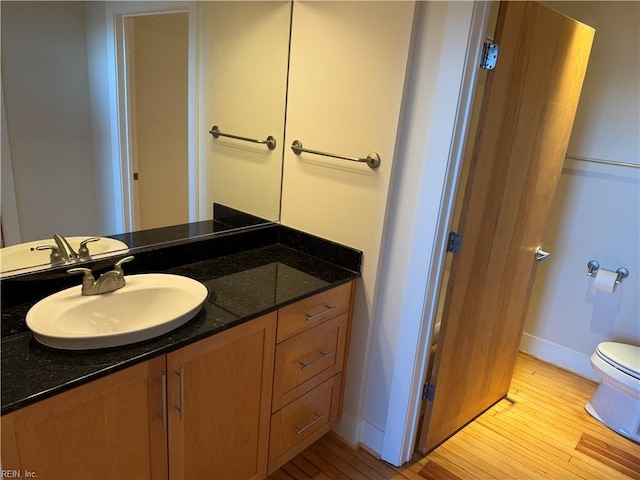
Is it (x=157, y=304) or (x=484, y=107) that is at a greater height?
(x=484, y=107)

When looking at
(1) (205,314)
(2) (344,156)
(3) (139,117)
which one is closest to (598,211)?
(2) (344,156)

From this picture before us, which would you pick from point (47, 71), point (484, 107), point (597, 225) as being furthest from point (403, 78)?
Result: point (597, 225)

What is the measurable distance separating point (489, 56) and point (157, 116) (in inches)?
47.8

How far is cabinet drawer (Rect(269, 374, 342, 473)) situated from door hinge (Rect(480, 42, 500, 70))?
4.49 feet

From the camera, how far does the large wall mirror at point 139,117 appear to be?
4.33 feet

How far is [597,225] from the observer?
2.60 meters

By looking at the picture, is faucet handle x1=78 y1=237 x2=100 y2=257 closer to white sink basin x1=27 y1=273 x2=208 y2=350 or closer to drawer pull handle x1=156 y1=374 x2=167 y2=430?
white sink basin x1=27 y1=273 x2=208 y2=350

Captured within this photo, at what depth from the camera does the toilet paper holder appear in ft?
8.30

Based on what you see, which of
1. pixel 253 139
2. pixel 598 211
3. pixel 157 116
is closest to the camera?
pixel 157 116

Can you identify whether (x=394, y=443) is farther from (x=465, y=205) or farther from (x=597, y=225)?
(x=597, y=225)

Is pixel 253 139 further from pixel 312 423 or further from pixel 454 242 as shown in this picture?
pixel 312 423

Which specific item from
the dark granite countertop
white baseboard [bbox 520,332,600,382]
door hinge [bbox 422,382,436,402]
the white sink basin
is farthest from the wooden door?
the white sink basin

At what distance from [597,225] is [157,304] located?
8.02 feet

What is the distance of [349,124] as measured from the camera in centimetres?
179
